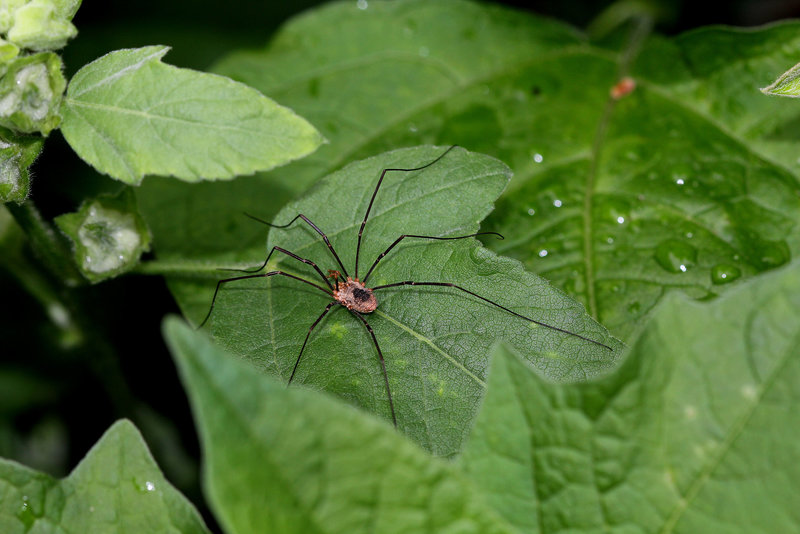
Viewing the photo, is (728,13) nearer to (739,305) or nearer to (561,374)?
(561,374)

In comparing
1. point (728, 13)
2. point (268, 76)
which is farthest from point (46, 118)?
point (728, 13)

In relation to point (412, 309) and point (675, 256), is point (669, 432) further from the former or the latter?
point (675, 256)

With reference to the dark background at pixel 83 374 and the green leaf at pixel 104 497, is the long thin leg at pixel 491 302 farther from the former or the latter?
the dark background at pixel 83 374

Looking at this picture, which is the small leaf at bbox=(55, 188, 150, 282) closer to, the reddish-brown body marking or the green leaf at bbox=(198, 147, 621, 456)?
the green leaf at bbox=(198, 147, 621, 456)

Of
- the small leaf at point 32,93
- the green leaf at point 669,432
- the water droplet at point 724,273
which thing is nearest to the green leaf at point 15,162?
the small leaf at point 32,93

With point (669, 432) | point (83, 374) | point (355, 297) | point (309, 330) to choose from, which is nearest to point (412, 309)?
point (355, 297)
